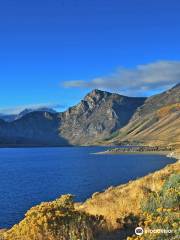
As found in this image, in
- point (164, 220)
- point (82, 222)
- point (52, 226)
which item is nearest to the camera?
point (164, 220)

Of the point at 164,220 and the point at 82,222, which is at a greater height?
the point at 164,220

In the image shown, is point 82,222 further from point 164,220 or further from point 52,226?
point 164,220

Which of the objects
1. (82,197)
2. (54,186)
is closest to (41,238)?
(82,197)

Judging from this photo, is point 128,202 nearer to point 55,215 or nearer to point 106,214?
point 106,214

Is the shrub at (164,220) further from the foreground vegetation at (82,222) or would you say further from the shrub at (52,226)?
the shrub at (52,226)

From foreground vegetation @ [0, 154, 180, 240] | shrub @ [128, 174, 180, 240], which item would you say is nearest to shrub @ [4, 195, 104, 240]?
foreground vegetation @ [0, 154, 180, 240]

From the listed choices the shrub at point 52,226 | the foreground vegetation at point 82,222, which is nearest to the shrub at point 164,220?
the foreground vegetation at point 82,222

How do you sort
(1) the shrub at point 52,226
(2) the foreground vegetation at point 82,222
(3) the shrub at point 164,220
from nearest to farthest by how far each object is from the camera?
(3) the shrub at point 164,220
(2) the foreground vegetation at point 82,222
(1) the shrub at point 52,226

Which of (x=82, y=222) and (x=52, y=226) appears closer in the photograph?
(x=52, y=226)

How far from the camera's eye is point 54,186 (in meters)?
92.9

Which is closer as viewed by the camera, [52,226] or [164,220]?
[164,220]

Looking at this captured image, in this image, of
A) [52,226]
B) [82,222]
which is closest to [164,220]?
[82,222]

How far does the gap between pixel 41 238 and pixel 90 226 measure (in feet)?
7.04

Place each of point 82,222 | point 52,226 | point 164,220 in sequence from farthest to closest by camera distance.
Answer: point 82,222 → point 52,226 → point 164,220
